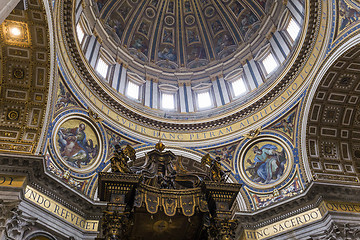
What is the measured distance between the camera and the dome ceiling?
2189cm

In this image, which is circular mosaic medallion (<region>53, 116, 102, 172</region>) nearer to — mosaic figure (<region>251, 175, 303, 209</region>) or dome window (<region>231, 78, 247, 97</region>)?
mosaic figure (<region>251, 175, 303, 209</region>)

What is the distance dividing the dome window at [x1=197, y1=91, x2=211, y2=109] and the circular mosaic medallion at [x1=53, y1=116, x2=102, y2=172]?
7.56 meters

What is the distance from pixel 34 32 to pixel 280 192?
12351 millimetres

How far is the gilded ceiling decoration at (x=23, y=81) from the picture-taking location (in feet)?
37.2

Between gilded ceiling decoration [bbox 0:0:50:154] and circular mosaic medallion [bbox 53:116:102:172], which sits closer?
gilded ceiling decoration [bbox 0:0:50:154]

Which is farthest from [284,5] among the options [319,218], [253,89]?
[319,218]

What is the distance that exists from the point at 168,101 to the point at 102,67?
4668mm

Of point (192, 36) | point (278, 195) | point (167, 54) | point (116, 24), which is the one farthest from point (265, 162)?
point (116, 24)

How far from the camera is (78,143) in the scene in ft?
47.6

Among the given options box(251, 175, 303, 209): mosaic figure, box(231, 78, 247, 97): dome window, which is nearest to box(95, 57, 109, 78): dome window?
box(231, 78, 247, 97): dome window

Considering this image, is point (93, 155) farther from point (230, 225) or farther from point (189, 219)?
point (230, 225)

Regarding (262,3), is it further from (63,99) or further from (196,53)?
(63,99)

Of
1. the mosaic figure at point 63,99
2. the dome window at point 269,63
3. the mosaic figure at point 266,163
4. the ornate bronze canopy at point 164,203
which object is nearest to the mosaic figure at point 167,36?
the dome window at point 269,63

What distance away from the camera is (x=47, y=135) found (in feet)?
41.2
